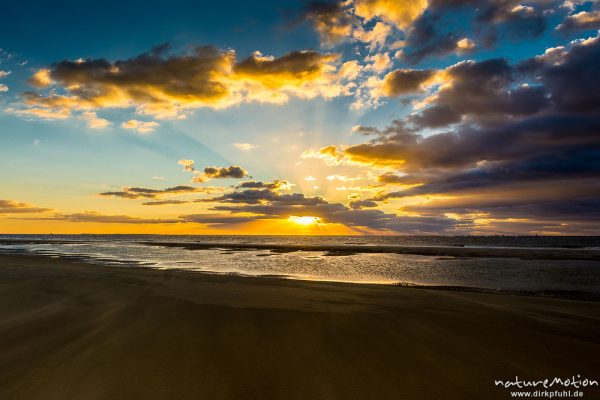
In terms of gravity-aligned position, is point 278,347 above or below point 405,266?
above

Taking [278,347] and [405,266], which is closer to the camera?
[278,347]

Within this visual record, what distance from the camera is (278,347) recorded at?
572 cm

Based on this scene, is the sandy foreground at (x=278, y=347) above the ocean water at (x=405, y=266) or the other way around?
above

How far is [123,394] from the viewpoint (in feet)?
13.4

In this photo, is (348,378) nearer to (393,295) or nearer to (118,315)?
(118,315)

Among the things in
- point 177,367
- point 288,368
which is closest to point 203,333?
point 177,367

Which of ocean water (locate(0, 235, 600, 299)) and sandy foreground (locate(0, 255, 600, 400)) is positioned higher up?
sandy foreground (locate(0, 255, 600, 400))

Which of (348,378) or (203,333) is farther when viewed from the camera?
(203,333)

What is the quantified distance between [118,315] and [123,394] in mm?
4114

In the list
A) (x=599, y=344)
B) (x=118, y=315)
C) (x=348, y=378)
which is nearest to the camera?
(x=348, y=378)

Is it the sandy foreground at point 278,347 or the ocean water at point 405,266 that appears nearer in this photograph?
the sandy foreground at point 278,347

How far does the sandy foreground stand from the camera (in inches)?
171

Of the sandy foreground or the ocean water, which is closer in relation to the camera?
the sandy foreground

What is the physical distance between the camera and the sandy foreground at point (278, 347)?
434 centimetres
